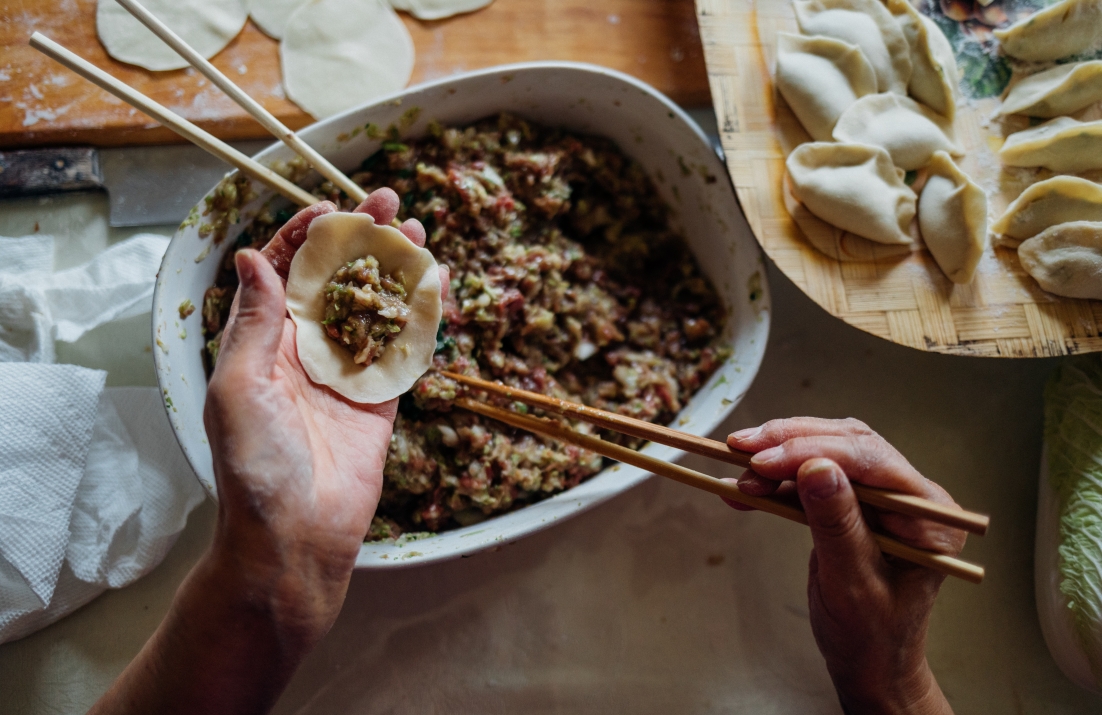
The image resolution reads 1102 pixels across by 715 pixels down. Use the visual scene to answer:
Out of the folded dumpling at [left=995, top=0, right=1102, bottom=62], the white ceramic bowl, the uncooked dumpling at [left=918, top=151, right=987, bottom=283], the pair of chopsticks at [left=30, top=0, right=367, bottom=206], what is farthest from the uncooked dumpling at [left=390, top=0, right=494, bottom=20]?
the folded dumpling at [left=995, top=0, right=1102, bottom=62]

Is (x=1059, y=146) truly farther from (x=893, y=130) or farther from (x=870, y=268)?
(x=870, y=268)

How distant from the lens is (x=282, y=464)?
132 centimetres

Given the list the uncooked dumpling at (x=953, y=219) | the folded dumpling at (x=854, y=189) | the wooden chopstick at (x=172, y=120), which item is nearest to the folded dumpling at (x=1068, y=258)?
the uncooked dumpling at (x=953, y=219)

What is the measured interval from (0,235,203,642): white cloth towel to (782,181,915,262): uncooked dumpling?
1.81m

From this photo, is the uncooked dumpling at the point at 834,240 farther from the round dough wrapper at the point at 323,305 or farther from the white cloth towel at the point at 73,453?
the white cloth towel at the point at 73,453

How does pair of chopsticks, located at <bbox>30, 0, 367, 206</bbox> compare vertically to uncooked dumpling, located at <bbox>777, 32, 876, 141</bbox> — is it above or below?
above

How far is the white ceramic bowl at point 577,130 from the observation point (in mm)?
1647

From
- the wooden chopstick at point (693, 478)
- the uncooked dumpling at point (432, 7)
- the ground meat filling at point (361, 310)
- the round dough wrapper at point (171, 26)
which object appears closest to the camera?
the wooden chopstick at point (693, 478)

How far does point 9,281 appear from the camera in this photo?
1.94 metres

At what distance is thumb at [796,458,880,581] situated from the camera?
52.6 inches

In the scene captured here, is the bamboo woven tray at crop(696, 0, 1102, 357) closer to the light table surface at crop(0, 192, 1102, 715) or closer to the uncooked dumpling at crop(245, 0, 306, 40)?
the light table surface at crop(0, 192, 1102, 715)

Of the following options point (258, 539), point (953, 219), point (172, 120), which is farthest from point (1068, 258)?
point (172, 120)

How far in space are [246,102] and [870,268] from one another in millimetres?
1623

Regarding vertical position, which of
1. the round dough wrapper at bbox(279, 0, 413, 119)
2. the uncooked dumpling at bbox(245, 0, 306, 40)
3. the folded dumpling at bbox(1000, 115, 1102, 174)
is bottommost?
the folded dumpling at bbox(1000, 115, 1102, 174)
